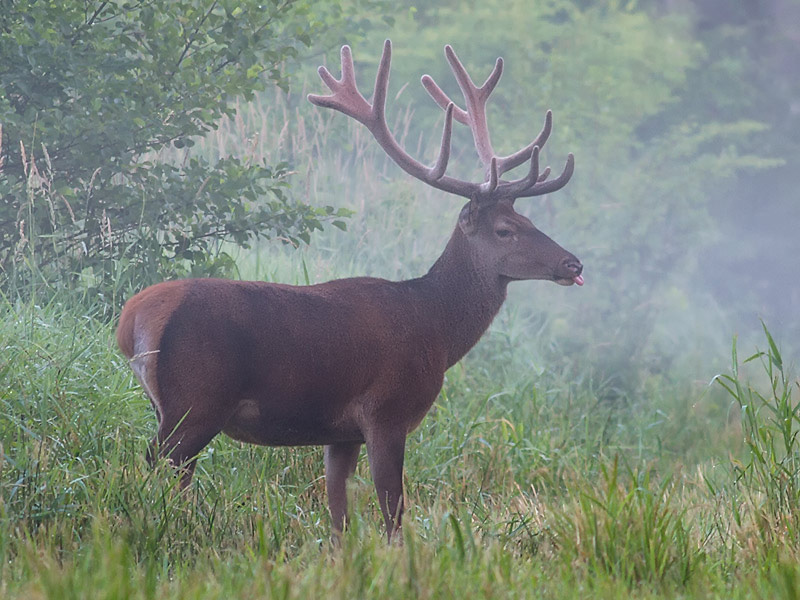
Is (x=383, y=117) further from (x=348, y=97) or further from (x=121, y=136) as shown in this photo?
(x=121, y=136)

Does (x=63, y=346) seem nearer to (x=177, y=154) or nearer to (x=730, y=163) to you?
(x=177, y=154)

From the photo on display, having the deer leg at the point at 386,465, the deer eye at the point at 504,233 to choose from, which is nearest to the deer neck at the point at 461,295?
the deer eye at the point at 504,233

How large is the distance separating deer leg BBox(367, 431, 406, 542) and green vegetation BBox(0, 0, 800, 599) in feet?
0.35

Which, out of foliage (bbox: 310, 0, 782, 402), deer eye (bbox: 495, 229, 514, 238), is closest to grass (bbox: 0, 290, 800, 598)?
deer eye (bbox: 495, 229, 514, 238)

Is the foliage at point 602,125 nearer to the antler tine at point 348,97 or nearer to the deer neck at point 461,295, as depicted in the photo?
the antler tine at point 348,97

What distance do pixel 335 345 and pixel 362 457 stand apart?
1062 mm

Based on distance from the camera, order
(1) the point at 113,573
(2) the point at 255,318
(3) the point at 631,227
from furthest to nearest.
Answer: (3) the point at 631,227 → (2) the point at 255,318 → (1) the point at 113,573

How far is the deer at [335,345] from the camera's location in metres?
4.20

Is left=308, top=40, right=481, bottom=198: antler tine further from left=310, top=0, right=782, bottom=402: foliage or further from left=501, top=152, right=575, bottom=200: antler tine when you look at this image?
left=310, top=0, right=782, bottom=402: foliage

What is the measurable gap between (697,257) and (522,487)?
485 inches

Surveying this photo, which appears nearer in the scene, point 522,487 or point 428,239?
point 522,487

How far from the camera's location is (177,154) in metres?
9.98

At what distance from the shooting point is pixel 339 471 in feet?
15.8

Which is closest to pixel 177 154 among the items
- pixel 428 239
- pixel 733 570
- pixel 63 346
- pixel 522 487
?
pixel 428 239
